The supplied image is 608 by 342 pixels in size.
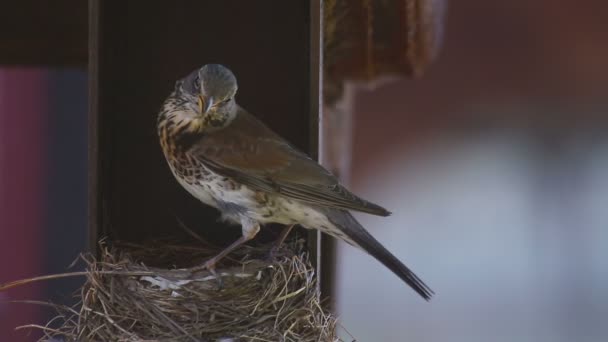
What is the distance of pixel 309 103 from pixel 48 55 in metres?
1.02

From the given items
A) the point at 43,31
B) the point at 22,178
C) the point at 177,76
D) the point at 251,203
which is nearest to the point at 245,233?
the point at 251,203

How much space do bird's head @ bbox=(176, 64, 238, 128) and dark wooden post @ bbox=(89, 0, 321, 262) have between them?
0.66ft

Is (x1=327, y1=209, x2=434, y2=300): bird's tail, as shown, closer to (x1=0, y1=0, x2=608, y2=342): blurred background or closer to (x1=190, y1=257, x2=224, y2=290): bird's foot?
(x1=190, y1=257, x2=224, y2=290): bird's foot

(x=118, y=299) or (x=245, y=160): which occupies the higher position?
(x=245, y=160)

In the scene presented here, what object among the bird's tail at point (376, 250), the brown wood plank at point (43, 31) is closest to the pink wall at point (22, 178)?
the brown wood plank at point (43, 31)

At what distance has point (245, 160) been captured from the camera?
1798 mm

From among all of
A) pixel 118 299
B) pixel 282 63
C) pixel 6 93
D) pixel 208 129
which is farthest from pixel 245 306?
pixel 6 93

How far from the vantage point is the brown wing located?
177 centimetres

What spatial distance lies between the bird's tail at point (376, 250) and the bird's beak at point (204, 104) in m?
0.29

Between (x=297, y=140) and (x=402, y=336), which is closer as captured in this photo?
(x=297, y=140)

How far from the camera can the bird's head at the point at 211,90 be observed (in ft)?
5.68

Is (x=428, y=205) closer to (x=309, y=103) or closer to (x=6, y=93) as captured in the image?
(x=6, y=93)

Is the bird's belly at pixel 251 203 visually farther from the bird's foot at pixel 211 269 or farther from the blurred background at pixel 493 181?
the blurred background at pixel 493 181

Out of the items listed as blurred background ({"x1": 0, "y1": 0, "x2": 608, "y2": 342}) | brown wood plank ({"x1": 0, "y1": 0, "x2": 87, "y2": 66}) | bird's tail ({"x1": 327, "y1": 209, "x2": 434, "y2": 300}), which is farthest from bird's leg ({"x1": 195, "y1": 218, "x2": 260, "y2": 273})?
blurred background ({"x1": 0, "y1": 0, "x2": 608, "y2": 342})
